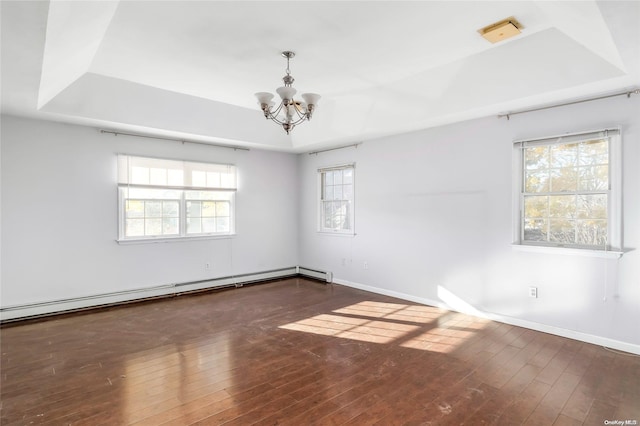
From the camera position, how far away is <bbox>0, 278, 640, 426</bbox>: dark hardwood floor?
223cm

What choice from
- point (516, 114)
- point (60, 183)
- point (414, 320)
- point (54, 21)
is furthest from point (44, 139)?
point (516, 114)

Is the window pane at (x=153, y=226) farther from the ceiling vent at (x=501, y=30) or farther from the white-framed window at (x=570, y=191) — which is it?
the white-framed window at (x=570, y=191)

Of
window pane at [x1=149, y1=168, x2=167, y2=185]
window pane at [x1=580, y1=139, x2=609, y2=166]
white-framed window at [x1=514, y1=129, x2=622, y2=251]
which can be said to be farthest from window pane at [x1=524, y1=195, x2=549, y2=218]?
window pane at [x1=149, y1=168, x2=167, y2=185]

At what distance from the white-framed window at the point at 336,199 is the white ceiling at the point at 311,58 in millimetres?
1275

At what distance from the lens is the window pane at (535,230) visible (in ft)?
12.1

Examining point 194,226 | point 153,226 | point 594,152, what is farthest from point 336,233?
point 594,152

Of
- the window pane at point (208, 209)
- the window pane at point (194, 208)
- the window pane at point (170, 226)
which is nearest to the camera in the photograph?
the window pane at point (170, 226)

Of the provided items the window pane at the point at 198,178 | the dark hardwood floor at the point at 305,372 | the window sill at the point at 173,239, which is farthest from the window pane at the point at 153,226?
the dark hardwood floor at the point at 305,372

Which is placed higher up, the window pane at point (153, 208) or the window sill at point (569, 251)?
the window pane at point (153, 208)

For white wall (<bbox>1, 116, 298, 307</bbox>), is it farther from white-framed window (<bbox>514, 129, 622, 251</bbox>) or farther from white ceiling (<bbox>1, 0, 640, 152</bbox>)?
white-framed window (<bbox>514, 129, 622, 251</bbox>)

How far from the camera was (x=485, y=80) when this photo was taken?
347cm

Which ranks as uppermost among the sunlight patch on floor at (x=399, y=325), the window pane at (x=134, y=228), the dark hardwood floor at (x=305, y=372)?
the window pane at (x=134, y=228)

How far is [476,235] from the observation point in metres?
4.18

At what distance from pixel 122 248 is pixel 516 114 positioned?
543cm
